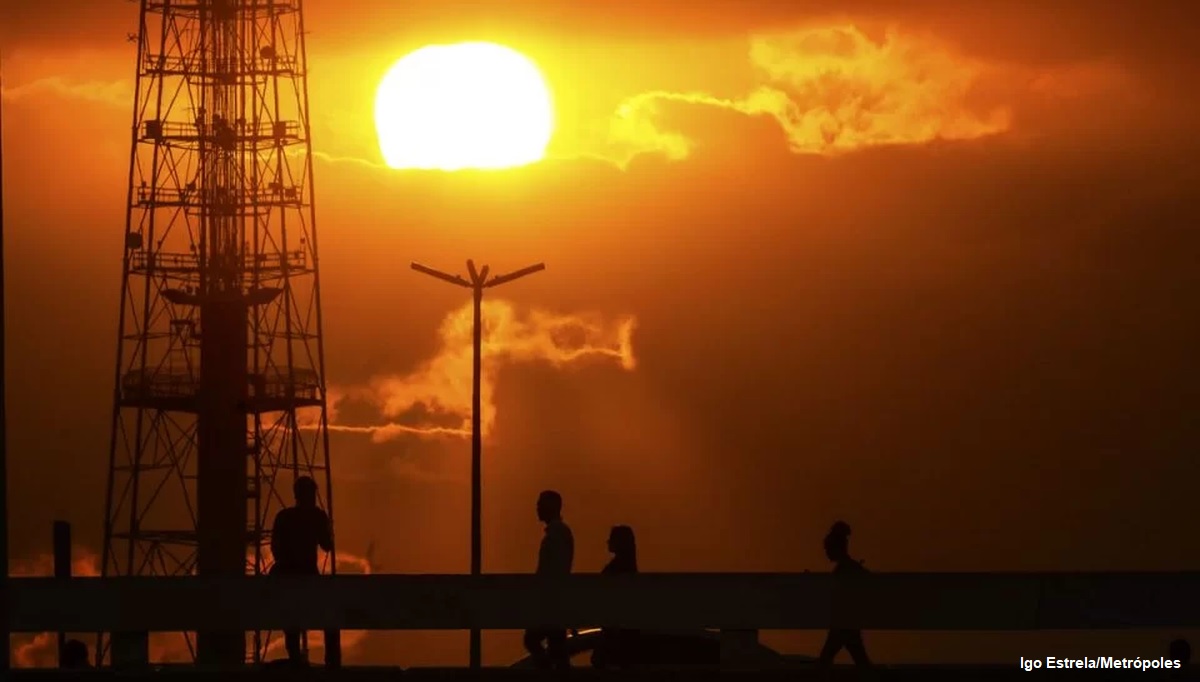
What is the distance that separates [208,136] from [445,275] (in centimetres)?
1882

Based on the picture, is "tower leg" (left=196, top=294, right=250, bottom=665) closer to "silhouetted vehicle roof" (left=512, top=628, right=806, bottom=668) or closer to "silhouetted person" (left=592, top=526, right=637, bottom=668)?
"silhouetted vehicle roof" (left=512, top=628, right=806, bottom=668)

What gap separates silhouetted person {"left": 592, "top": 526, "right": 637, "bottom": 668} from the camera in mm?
25938

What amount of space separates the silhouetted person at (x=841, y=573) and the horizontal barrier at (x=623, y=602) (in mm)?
569

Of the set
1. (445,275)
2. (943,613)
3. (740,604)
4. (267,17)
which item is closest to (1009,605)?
(943,613)

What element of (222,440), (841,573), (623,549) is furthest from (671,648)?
(222,440)

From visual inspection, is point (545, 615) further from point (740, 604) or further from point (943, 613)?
point (943, 613)

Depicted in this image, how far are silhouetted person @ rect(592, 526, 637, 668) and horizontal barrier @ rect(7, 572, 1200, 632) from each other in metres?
0.63

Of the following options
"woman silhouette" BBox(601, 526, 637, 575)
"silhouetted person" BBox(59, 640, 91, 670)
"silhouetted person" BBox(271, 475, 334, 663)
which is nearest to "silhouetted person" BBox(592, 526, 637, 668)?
"woman silhouette" BBox(601, 526, 637, 575)

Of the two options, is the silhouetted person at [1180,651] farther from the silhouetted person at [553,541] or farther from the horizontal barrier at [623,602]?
the silhouetted person at [553,541]

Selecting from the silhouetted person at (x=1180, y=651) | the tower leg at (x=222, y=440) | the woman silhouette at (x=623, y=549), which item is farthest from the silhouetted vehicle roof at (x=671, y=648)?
the tower leg at (x=222, y=440)

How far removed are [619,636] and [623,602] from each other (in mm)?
1526

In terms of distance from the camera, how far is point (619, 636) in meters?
26.0

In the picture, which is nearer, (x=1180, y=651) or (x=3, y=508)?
(x=3, y=508)

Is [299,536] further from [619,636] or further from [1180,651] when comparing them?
[1180,651]
